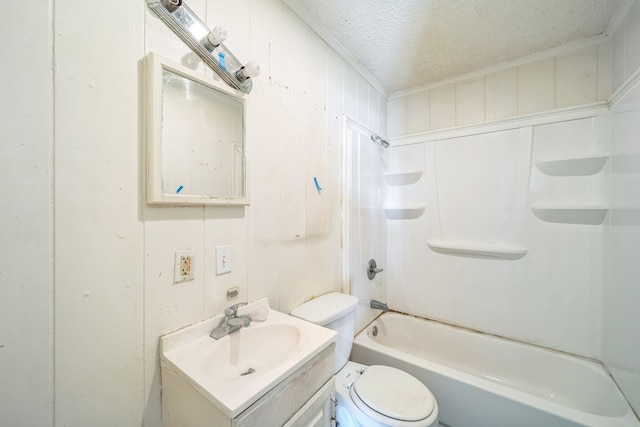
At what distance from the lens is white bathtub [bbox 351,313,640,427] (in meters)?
1.18

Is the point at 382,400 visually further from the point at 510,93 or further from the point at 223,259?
the point at 510,93

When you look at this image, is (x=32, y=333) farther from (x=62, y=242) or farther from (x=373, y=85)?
(x=373, y=85)

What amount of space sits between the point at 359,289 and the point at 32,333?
1597mm

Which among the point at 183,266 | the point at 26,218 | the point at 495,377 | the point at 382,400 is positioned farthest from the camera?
the point at 495,377

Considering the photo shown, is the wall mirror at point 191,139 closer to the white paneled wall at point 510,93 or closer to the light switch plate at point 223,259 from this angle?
the light switch plate at point 223,259

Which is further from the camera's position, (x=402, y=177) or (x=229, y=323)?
(x=402, y=177)

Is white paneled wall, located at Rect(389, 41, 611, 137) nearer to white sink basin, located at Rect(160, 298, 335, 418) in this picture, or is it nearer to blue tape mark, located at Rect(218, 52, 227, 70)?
blue tape mark, located at Rect(218, 52, 227, 70)

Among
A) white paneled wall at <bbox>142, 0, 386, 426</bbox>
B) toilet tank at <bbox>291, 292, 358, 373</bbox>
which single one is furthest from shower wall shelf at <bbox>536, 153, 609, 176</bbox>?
toilet tank at <bbox>291, 292, 358, 373</bbox>

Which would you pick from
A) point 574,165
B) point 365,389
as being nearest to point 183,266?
point 365,389

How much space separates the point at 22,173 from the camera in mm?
579

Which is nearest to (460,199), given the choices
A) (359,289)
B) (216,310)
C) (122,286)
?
(359,289)

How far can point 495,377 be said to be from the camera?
67.2 inches

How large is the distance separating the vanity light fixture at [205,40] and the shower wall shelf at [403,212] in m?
1.55

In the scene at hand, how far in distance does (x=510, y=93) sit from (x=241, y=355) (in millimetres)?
2338
